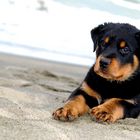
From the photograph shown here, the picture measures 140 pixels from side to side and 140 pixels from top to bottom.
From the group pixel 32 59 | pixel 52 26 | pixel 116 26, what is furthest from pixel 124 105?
pixel 52 26

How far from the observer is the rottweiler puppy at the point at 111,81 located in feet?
15.1

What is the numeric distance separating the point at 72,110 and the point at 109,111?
1.15ft

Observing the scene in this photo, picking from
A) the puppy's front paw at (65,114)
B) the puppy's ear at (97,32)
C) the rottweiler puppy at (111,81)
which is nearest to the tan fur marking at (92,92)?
the rottweiler puppy at (111,81)

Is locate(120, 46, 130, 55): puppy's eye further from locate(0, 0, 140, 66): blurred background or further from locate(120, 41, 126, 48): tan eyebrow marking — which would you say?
locate(0, 0, 140, 66): blurred background

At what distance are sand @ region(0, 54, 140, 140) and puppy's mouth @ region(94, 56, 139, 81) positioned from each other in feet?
1.42

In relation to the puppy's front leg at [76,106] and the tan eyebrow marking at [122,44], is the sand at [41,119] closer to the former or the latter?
the puppy's front leg at [76,106]

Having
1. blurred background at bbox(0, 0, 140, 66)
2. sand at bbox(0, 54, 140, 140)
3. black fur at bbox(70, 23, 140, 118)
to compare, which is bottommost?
blurred background at bbox(0, 0, 140, 66)

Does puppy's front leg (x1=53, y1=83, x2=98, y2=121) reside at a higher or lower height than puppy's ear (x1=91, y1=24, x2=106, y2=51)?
lower

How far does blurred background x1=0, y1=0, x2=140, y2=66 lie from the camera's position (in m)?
10.8

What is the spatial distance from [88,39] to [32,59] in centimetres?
324

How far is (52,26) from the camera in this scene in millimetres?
13820

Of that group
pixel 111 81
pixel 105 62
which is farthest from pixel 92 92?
pixel 105 62

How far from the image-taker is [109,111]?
181 inches

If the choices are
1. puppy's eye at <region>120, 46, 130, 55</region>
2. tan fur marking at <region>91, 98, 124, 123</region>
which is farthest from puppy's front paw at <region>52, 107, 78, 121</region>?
puppy's eye at <region>120, 46, 130, 55</region>
